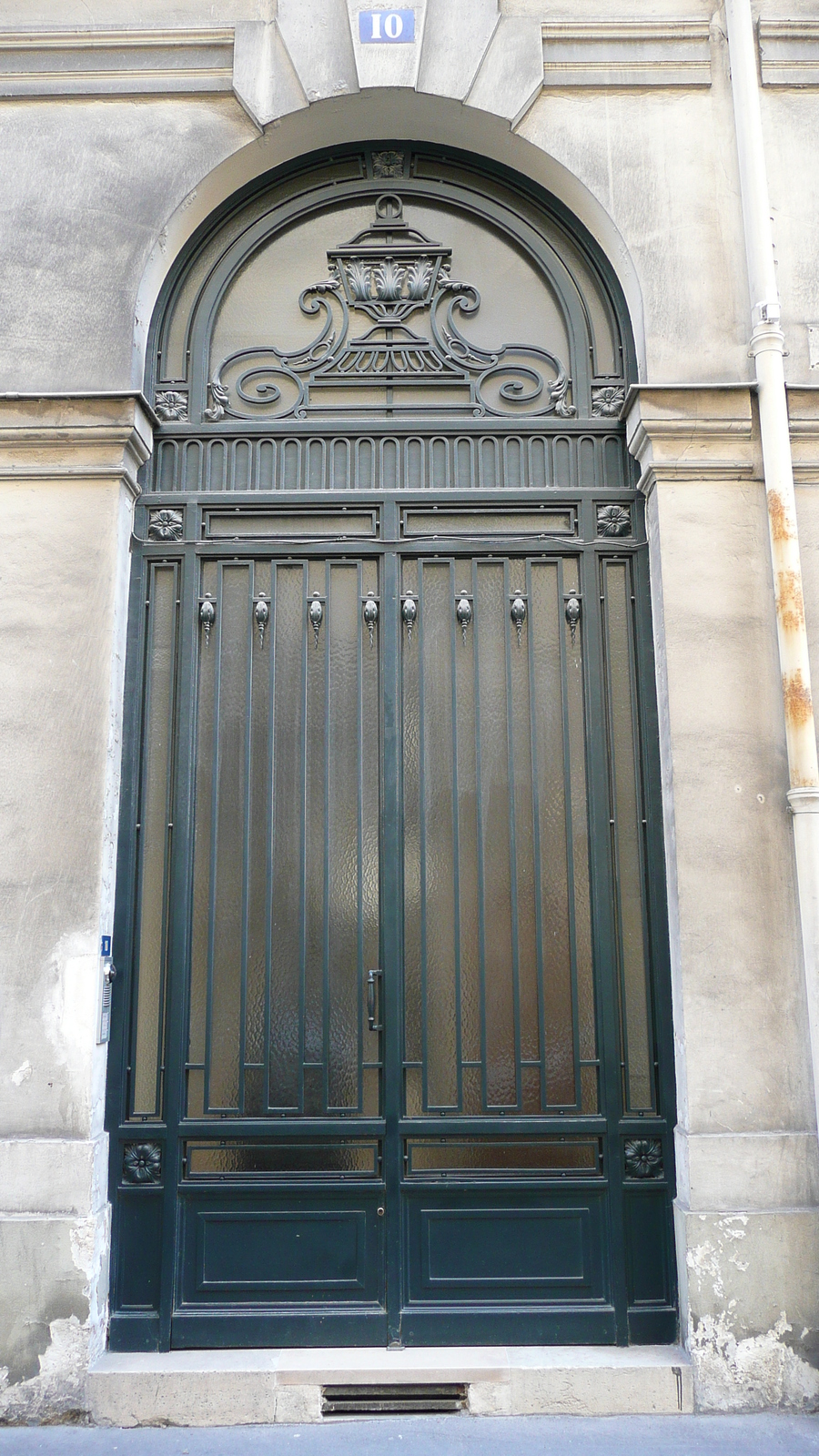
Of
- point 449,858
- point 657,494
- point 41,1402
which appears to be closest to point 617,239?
point 657,494

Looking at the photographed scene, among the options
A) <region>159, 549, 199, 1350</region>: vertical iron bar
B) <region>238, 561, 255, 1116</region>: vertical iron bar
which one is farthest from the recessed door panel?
<region>159, 549, 199, 1350</region>: vertical iron bar

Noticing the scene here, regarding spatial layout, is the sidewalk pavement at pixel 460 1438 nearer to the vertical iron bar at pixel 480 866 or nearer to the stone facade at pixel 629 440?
the stone facade at pixel 629 440

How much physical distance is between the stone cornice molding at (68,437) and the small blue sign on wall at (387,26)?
2.18 meters

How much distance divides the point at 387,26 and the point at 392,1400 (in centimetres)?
618

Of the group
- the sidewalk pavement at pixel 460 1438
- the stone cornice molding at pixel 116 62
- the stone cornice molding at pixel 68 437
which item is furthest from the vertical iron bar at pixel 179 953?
the stone cornice molding at pixel 116 62

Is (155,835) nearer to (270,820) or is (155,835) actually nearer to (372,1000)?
(270,820)

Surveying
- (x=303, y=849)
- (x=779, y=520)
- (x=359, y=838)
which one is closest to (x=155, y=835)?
(x=303, y=849)

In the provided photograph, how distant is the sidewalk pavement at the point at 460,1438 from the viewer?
3.53 metres

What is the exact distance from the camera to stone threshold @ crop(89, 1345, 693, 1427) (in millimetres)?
3785

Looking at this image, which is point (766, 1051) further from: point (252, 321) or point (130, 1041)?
point (252, 321)

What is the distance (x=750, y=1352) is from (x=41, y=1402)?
2.76m

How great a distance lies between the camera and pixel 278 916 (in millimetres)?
4340

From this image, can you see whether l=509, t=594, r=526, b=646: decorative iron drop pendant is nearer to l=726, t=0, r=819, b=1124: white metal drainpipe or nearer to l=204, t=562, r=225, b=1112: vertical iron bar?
l=726, t=0, r=819, b=1124: white metal drainpipe

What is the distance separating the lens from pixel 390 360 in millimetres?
4801
